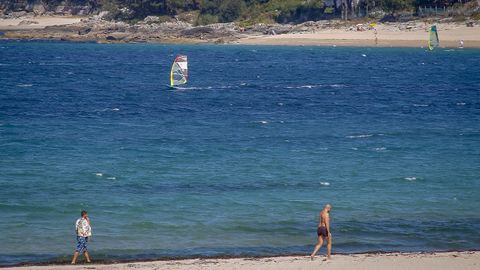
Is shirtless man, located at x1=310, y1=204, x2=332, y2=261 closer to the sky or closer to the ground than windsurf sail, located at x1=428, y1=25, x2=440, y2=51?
closer to the sky

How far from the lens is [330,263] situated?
20547 millimetres

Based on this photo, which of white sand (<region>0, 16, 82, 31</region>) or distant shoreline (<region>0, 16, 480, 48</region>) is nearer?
distant shoreline (<region>0, 16, 480, 48</region>)

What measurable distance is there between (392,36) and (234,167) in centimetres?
8725

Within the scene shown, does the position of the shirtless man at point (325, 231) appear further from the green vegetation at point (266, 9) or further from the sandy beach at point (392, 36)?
the green vegetation at point (266, 9)

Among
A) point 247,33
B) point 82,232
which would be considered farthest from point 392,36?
point 82,232

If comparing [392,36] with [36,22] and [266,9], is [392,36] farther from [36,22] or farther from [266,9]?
[36,22]

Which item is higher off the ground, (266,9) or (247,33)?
(266,9)

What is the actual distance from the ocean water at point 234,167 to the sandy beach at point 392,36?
153ft

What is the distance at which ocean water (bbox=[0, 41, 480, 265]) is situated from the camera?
24.3 metres

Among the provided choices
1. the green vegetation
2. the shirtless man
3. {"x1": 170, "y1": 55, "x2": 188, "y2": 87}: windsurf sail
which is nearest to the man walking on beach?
the shirtless man

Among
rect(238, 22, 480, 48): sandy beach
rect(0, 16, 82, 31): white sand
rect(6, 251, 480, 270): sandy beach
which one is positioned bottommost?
rect(238, 22, 480, 48): sandy beach

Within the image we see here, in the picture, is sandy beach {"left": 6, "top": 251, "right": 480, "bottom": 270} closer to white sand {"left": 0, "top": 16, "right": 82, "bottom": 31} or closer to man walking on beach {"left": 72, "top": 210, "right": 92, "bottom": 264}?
man walking on beach {"left": 72, "top": 210, "right": 92, "bottom": 264}

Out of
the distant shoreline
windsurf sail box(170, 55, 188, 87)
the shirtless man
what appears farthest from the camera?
the distant shoreline

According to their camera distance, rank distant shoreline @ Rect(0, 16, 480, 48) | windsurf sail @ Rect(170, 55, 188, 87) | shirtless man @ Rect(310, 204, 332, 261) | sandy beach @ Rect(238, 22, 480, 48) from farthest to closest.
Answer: distant shoreline @ Rect(0, 16, 480, 48)
sandy beach @ Rect(238, 22, 480, 48)
windsurf sail @ Rect(170, 55, 188, 87)
shirtless man @ Rect(310, 204, 332, 261)
